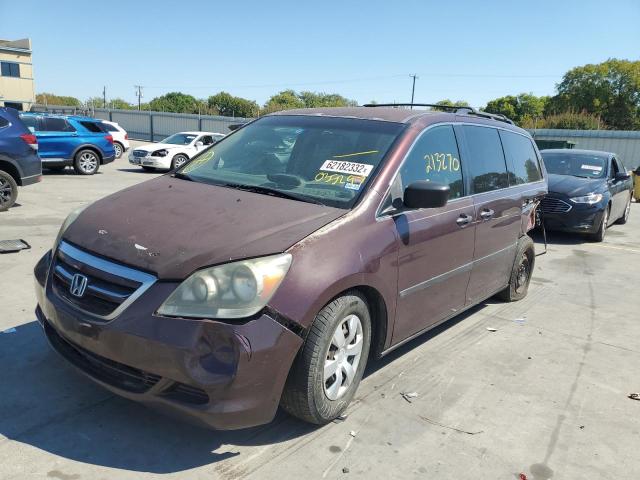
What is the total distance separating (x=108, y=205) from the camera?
10.9 ft

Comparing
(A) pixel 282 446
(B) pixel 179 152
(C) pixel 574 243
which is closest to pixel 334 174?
(A) pixel 282 446

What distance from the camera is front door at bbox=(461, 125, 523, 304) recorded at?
14.0ft

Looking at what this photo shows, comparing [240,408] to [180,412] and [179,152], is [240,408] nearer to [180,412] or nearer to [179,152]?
[180,412]

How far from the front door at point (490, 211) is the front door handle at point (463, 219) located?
0.12 meters

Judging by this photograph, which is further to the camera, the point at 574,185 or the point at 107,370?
the point at 574,185

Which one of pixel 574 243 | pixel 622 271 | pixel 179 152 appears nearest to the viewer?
pixel 622 271

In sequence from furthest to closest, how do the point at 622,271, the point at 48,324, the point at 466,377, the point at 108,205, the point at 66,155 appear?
the point at 66,155, the point at 622,271, the point at 466,377, the point at 108,205, the point at 48,324

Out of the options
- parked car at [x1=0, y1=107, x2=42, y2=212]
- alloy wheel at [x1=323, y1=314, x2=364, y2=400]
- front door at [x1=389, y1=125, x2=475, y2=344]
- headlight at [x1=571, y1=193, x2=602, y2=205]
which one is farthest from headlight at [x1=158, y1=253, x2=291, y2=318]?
headlight at [x1=571, y1=193, x2=602, y2=205]

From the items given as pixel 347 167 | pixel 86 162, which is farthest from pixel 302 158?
pixel 86 162

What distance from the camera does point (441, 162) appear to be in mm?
3891

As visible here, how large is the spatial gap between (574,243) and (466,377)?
664 centimetres

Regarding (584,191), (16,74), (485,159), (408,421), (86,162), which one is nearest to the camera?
(408,421)

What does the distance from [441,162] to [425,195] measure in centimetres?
76

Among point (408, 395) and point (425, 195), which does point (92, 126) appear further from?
point (408, 395)
